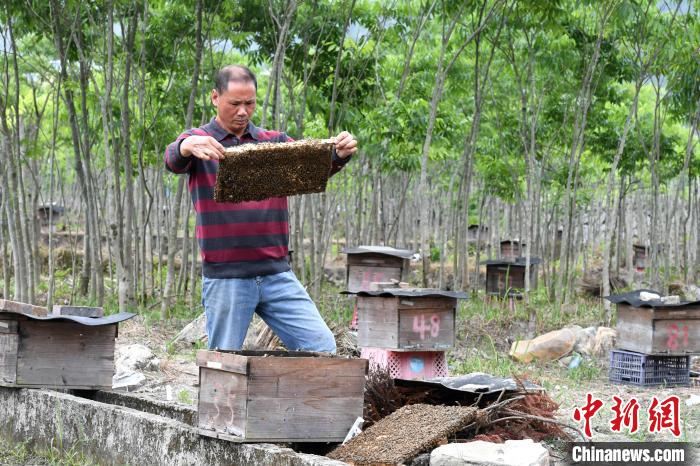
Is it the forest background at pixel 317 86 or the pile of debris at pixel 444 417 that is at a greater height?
the forest background at pixel 317 86

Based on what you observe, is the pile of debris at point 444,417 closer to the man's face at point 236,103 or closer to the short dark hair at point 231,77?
the man's face at point 236,103

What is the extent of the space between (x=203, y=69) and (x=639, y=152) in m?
9.34

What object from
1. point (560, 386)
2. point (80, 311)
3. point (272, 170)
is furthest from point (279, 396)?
point (560, 386)

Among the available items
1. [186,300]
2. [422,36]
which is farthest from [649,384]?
[422,36]

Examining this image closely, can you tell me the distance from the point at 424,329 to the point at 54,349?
373 cm

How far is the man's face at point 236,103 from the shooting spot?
4.33 m

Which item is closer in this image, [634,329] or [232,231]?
[232,231]

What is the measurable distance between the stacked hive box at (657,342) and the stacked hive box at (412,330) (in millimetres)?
1720

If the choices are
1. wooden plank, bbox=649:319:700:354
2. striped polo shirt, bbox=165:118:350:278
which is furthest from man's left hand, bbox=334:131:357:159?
wooden plank, bbox=649:319:700:354

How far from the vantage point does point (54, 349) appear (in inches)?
211

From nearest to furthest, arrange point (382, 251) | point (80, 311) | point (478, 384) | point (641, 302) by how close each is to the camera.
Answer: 1. point (478, 384)
2. point (80, 311)
3. point (641, 302)
4. point (382, 251)

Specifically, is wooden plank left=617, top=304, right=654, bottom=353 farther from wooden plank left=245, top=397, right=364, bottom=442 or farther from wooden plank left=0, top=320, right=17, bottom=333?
wooden plank left=0, top=320, right=17, bottom=333

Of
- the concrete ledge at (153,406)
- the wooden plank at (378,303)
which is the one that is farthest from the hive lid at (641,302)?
the concrete ledge at (153,406)

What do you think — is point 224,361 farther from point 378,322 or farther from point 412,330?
point 378,322
